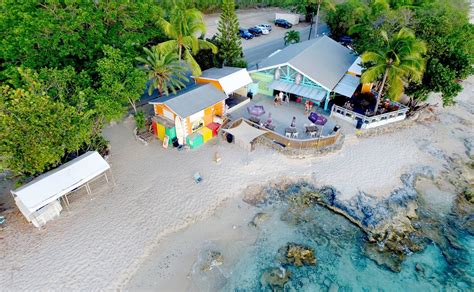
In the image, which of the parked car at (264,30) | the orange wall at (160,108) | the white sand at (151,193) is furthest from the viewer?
the parked car at (264,30)

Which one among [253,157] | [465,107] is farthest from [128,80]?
[465,107]

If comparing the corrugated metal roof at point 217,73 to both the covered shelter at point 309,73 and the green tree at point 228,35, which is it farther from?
the green tree at point 228,35

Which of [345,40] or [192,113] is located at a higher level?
[345,40]

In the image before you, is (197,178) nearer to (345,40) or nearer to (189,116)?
(189,116)

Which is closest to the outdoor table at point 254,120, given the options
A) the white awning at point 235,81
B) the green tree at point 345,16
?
the white awning at point 235,81

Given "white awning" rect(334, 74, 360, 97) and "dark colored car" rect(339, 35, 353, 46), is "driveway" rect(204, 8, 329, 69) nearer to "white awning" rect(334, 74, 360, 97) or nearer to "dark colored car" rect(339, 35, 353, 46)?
"dark colored car" rect(339, 35, 353, 46)

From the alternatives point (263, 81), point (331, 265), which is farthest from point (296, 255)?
point (263, 81)

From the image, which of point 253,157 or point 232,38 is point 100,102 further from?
point 232,38
